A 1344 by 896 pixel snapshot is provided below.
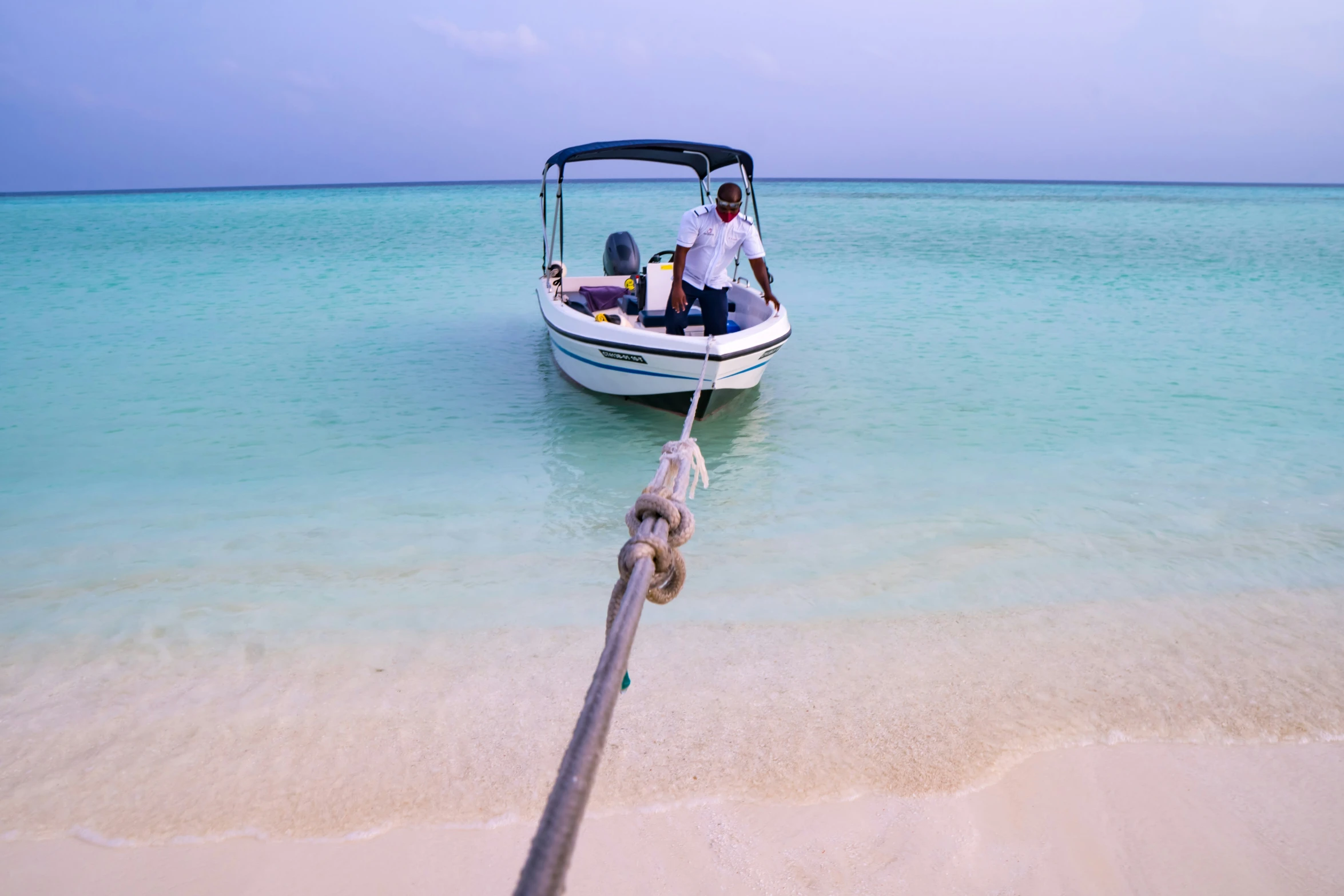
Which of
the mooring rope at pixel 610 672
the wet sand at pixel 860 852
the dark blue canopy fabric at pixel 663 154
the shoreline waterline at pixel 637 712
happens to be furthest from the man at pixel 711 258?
the mooring rope at pixel 610 672

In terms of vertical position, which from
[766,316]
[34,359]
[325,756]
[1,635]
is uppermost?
[766,316]

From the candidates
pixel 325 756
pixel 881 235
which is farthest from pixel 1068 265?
pixel 325 756

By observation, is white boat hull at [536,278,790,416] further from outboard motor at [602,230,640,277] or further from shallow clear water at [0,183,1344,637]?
outboard motor at [602,230,640,277]

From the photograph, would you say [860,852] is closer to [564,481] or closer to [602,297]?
[564,481]

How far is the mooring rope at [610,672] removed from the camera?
97 centimetres

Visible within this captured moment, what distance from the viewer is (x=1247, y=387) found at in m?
9.32

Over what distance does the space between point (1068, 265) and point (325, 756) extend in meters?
22.3

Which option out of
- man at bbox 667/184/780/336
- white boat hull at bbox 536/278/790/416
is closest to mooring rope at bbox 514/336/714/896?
white boat hull at bbox 536/278/790/416

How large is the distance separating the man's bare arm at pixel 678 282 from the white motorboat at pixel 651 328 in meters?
0.28

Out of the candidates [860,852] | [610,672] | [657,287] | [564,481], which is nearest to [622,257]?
[657,287]

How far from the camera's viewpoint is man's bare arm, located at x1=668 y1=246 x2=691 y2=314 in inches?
277

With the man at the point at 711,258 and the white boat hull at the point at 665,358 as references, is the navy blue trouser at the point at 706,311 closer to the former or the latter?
the man at the point at 711,258

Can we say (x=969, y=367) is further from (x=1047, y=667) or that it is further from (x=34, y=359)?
(x=34, y=359)

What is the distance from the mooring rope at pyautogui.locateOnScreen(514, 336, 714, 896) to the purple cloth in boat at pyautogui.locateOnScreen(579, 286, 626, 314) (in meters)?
8.03
